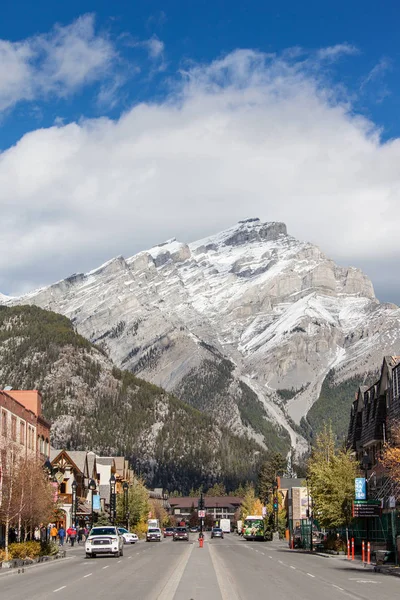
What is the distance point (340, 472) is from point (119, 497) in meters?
67.9

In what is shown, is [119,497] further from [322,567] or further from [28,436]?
[322,567]

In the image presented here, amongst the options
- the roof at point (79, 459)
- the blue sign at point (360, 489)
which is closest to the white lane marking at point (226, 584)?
the blue sign at point (360, 489)

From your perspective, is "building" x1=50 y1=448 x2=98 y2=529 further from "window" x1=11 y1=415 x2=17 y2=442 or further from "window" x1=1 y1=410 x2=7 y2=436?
"window" x1=1 y1=410 x2=7 y2=436

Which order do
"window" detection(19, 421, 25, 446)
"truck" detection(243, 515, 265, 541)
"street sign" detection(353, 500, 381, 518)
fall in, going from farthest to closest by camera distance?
"truck" detection(243, 515, 265, 541) < "window" detection(19, 421, 25, 446) < "street sign" detection(353, 500, 381, 518)

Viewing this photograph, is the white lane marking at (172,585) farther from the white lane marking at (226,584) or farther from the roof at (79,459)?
the roof at (79,459)

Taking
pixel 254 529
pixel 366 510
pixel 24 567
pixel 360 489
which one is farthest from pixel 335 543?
pixel 254 529

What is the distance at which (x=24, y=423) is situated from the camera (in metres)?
74.2

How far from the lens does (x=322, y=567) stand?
151 feet

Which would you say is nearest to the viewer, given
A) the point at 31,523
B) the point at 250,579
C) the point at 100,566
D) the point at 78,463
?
the point at 250,579

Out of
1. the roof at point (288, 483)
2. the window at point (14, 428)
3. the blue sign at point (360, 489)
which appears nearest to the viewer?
the blue sign at point (360, 489)

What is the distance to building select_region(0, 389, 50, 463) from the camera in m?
66.1

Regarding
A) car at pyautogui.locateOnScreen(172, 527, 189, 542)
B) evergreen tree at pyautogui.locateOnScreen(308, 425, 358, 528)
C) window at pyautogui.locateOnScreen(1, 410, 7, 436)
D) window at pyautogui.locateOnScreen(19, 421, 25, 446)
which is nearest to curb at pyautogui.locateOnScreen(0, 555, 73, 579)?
window at pyautogui.locateOnScreen(1, 410, 7, 436)

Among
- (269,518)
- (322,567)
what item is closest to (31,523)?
(322,567)

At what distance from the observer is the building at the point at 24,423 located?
6612 cm
